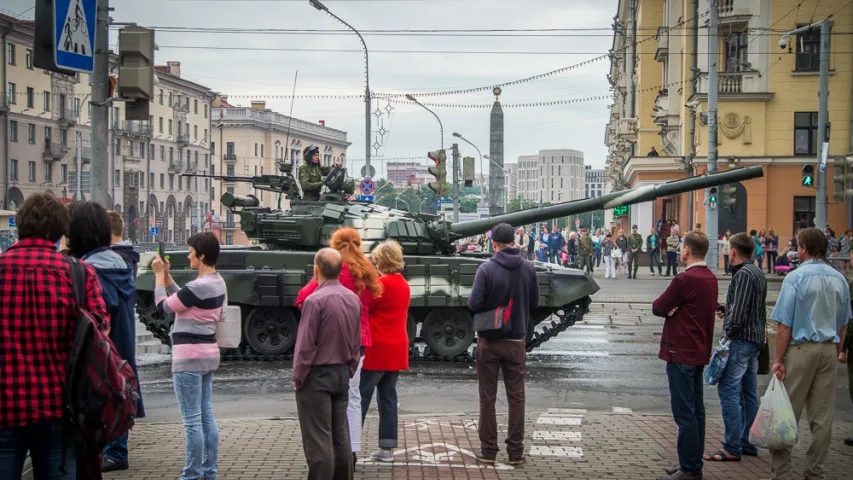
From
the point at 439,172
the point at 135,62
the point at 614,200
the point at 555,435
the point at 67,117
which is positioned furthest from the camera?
the point at 67,117

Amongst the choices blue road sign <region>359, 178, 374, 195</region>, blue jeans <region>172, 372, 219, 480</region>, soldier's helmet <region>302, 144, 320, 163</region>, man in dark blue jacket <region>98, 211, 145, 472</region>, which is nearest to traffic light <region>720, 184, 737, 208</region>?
soldier's helmet <region>302, 144, 320, 163</region>

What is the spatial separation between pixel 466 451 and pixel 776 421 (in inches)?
93.5

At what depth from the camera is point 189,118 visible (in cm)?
7906

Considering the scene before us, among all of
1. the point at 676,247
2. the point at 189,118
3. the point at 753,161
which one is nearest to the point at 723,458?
the point at 676,247

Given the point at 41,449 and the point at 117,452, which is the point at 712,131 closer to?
the point at 117,452

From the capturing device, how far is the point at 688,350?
745cm

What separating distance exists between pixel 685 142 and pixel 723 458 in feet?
98.9

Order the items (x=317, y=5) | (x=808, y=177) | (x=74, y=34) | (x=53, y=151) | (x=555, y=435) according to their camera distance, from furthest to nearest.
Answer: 1. (x=53, y=151)
2. (x=317, y=5)
3. (x=808, y=177)
4. (x=555, y=435)
5. (x=74, y=34)

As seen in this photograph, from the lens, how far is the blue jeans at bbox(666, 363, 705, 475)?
7.38 metres

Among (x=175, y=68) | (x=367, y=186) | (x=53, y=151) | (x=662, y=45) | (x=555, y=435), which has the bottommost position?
(x=555, y=435)

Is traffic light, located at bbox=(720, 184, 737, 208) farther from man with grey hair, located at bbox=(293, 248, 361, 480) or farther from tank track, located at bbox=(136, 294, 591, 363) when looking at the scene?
man with grey hair, located at bbox=(293, 248, 361, 480)

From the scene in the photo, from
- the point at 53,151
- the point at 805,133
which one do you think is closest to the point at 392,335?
the point at 805,133

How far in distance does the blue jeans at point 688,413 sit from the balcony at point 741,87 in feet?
94.2

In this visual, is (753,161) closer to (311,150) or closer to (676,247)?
(676,247)
